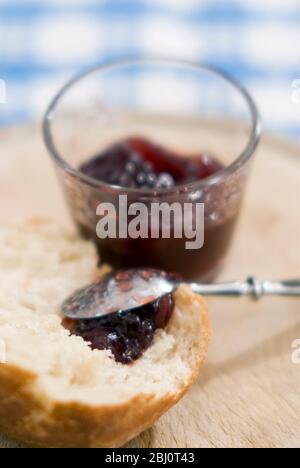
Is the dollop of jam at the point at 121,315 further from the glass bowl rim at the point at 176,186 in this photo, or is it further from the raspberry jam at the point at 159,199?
the glass bowl rim at the point at 176,186

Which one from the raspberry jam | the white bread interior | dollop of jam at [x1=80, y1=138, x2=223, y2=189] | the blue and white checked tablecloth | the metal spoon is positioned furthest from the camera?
the blue and white checked tablecloth

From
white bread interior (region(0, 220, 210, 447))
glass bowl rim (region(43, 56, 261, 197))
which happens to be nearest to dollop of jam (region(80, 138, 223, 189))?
glass bowl rim (region(43, 56, 261, 197))

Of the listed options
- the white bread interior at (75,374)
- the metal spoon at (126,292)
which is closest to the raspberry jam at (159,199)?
the metal spoon at (126,292)

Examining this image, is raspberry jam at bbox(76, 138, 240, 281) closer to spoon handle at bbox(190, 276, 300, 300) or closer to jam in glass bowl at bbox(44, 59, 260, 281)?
jam in glass bowl at bbox(44, 59, 260, 281)

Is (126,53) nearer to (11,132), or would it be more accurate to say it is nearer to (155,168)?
(11,132)

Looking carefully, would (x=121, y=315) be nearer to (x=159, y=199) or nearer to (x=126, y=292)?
(x=126, y=292)

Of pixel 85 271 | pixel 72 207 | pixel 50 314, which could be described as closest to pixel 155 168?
pixel 72 207

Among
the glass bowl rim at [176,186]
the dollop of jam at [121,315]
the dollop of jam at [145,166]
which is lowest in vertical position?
the dollop of jam at [121,315]
